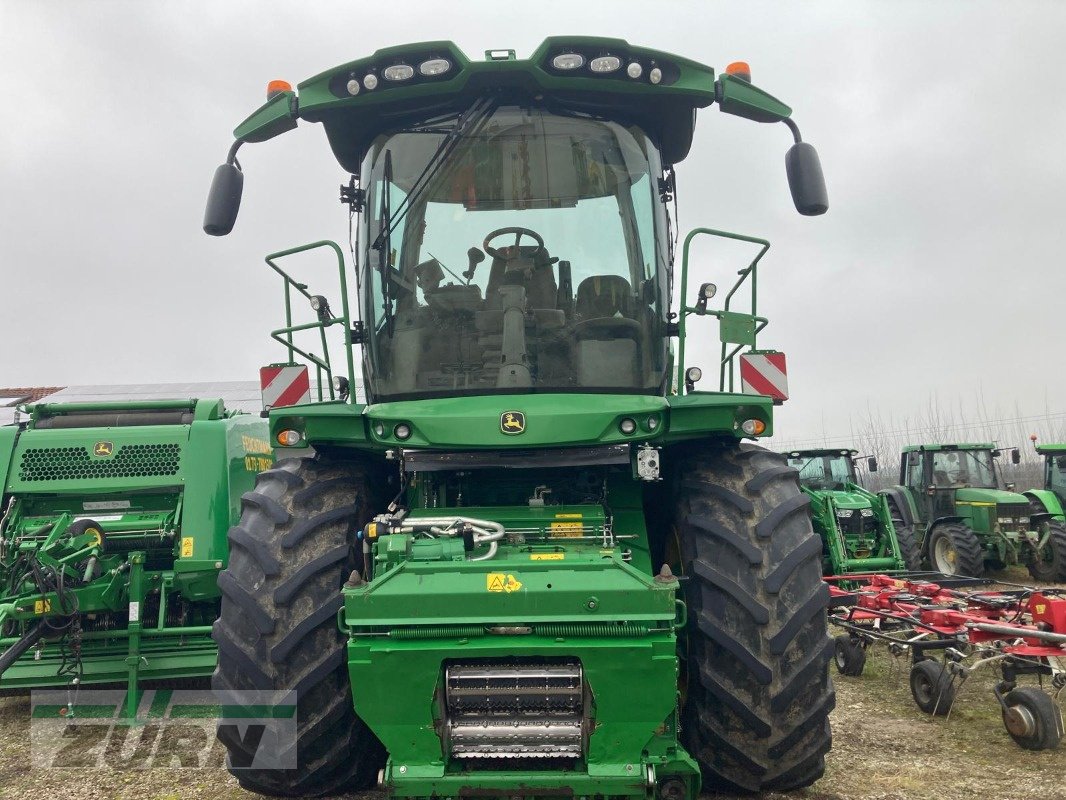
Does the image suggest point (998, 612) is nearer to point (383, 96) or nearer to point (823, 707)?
point (823, 707)

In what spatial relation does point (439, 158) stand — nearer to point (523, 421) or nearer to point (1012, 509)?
point (523, 421)

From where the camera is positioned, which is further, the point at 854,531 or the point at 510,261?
the point at 854,531

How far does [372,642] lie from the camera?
10.4 feet

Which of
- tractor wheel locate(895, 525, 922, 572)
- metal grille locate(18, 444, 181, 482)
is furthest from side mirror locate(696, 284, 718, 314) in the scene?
tractor wheel locate(895, 525, 922, 572)

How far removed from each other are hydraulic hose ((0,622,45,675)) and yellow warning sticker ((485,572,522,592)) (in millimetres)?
3624

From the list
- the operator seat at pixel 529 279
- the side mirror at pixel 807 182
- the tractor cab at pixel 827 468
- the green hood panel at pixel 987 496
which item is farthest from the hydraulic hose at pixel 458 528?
the green hood panel at pixel 987 496

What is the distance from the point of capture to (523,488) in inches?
176

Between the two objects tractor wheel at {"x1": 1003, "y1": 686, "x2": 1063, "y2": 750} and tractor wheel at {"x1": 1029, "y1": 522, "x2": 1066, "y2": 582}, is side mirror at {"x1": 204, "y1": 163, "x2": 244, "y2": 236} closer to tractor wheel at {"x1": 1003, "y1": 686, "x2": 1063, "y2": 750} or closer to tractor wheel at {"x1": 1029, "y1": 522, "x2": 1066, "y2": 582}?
tractor wheel at {"x1": 1003, "y1": 686, "x2": 1063, "y2": 750}

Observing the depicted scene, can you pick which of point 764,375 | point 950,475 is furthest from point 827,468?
point 764,375

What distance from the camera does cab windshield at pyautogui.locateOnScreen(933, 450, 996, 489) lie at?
1616 cm

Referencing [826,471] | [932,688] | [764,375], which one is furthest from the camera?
[826,471]

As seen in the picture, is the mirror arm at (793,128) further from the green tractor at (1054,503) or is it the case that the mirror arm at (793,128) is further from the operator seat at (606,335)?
the green tractor at (1054,503)

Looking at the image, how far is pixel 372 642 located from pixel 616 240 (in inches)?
88.9

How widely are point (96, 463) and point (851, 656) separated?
6.13 m
